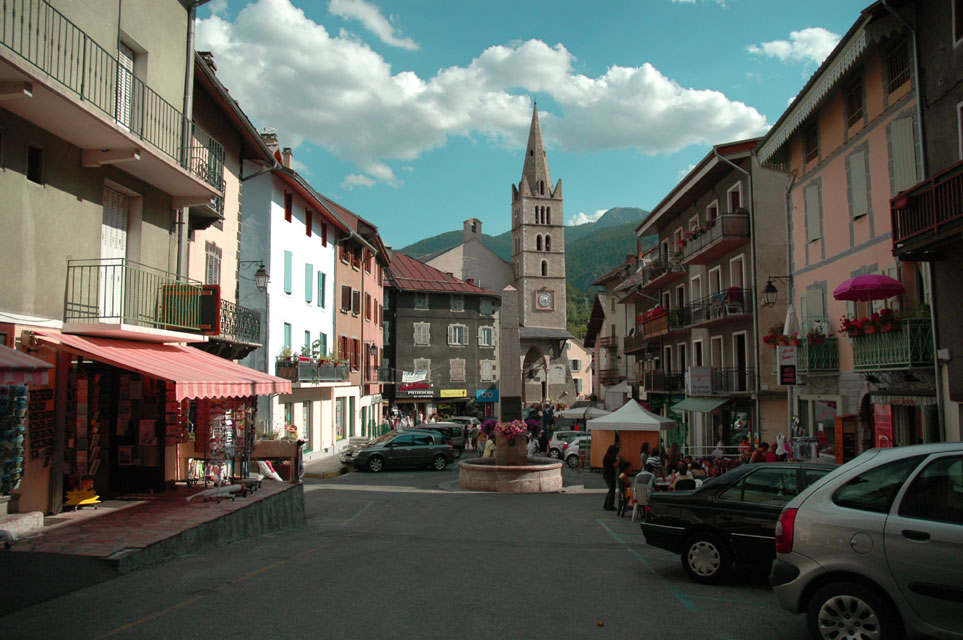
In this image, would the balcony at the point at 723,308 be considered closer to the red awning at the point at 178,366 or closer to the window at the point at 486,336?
the red awning at the point at 178,366

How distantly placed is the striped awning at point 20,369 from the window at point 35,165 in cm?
A: 338

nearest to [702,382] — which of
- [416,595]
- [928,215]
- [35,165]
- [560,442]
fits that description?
[560,442]

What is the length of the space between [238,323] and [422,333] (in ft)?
129

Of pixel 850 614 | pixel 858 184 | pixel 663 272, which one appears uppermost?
pixel 663 272

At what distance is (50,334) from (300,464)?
1178 centimetres

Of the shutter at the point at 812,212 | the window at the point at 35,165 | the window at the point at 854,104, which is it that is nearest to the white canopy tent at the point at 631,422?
the shutter at the point at 812,212

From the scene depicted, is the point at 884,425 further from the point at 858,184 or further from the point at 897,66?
the point at 897,66

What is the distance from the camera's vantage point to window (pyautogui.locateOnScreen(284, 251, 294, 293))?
28.6 m

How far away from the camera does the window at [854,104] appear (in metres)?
17.0

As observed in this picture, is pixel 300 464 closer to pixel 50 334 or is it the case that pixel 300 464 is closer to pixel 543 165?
pixel 50 334

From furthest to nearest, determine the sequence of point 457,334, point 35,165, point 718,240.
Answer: point 457,334 < point 718,240 < point 35,165

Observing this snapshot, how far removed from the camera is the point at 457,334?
59156 mm

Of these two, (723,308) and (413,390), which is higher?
(723,308)

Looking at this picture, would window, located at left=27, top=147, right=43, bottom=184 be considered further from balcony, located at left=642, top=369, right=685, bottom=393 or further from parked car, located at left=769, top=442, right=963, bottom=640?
balcony, located at left=642, top=369, right=685, bottom=393
